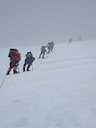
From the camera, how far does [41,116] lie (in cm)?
556

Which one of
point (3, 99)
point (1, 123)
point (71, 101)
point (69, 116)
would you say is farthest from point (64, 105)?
point (3, 99)

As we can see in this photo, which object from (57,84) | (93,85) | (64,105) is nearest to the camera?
(64,105)

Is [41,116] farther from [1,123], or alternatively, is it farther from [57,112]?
[1,123]

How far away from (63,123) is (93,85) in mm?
2550

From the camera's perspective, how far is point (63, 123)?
508cm

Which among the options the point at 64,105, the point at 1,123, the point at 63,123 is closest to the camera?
the point at 63,123

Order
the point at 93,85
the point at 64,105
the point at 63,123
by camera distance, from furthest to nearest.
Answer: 1. the point at 93,85
2. the point at 64,105
3. the point at 63,123

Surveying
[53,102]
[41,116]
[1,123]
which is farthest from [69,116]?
[1,123]

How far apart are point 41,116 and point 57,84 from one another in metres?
2.96

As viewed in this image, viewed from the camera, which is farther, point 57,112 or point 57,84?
point 57,84

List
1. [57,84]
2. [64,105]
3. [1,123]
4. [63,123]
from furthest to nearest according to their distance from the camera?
[57,84]
[64,105]
[1,123]
[63,123]

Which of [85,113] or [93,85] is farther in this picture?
[93,85]

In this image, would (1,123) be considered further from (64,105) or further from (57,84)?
(57,84)

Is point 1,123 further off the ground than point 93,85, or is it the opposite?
point 93,85
